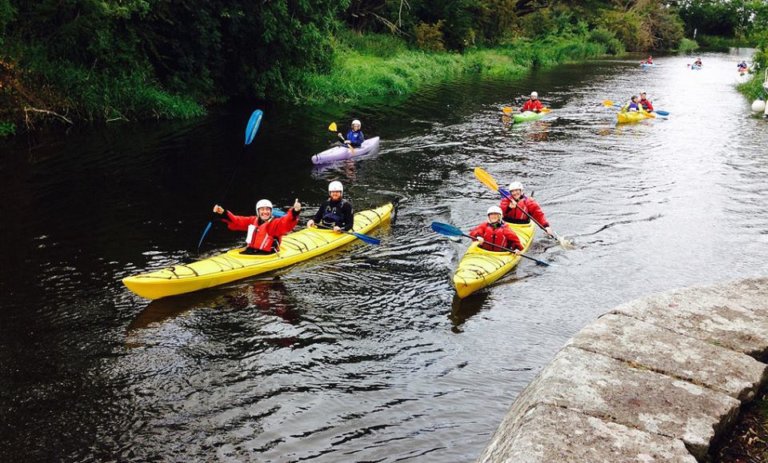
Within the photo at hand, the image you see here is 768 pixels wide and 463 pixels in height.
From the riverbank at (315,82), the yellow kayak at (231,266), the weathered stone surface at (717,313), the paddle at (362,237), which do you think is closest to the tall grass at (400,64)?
the riverbank at (315,82)

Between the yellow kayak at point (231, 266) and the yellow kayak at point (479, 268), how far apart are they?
2264 mm

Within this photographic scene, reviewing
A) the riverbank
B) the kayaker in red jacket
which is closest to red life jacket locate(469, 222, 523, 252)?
the kayaker in red jacket

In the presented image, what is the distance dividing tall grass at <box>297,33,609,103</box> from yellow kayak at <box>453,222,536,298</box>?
1569 cm

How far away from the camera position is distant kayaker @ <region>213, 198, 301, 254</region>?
30.6ft

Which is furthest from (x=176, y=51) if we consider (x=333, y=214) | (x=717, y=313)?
(x=717, y=313)

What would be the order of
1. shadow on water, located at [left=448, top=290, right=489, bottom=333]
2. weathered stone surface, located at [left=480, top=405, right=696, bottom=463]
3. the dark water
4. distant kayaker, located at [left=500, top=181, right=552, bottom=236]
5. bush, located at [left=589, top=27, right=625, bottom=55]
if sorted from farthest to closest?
bush, located at [left=589, top=27, right=625, bottom=55] → distant kayaker, located at [left=500, top=181, right=552, bottom=236] → shadow on water, located at [left=448, top=290, right=489, bottom=333] → the dark water → weathered stone surface, located at [left=480, top=405, right=696, bottom=463]

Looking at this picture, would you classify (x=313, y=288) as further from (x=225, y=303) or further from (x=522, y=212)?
(x=522, y=212)

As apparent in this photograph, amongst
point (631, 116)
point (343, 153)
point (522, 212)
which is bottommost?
point (522, 212)

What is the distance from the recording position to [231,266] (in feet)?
29.1

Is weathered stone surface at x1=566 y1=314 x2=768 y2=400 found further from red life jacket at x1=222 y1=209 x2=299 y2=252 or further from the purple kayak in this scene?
the purple kayak

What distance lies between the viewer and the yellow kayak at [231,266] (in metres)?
8.11

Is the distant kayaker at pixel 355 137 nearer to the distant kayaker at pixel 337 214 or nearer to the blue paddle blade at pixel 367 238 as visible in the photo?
the distant kayaker at pixel 337 214

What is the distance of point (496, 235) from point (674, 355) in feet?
19.6

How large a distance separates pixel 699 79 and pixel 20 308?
36495 mm
